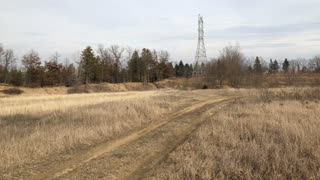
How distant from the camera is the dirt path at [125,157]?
319 inches

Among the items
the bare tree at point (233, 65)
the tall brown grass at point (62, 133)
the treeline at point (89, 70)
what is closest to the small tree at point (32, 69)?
the treeline at point (89, 70)

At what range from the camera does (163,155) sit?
9.73 m

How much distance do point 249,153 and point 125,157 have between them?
308cm

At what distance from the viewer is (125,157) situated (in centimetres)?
952

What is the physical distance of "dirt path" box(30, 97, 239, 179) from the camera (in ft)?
26.6

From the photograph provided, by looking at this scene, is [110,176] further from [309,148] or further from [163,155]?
[309,148]

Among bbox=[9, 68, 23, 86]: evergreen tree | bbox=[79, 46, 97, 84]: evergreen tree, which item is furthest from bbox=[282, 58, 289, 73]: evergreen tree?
bbox=[9, 68, 23, 86]: evergreen tree

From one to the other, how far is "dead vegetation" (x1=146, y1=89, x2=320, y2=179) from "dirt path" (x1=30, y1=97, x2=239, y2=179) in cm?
45

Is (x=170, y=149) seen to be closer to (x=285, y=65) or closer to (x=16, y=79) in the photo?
(x=16, y=79)

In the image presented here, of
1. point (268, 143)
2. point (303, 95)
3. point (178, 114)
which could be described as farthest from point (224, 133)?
point (303, 95)

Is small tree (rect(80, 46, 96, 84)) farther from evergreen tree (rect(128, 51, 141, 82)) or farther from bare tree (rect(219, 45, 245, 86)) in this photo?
bare tree (rect(219, 45, 245, 86))

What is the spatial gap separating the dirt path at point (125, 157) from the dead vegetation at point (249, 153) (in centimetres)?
45

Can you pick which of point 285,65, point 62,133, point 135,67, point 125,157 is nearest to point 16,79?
point 135,67

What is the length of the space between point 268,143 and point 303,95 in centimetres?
1730
